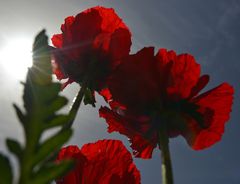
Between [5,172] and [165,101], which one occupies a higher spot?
[165,101]

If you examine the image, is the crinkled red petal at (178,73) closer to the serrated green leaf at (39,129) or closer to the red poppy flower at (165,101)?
the red poppy flower at (165,101)

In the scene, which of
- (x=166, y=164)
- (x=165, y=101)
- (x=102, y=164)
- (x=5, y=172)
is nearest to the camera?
(x=5, y=172)

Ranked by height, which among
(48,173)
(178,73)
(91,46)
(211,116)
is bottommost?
(48,173)

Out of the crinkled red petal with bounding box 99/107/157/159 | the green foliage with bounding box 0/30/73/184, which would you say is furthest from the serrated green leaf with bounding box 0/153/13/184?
the crinkled red petal with bounding box 99/107/157/159

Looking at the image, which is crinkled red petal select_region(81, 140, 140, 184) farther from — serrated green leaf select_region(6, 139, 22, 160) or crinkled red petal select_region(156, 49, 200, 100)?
serrated green leaf select_region(6, 139, 22, 160)

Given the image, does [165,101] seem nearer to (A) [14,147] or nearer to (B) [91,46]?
(B) [91,46]

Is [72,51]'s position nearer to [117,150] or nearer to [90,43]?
[90,43]

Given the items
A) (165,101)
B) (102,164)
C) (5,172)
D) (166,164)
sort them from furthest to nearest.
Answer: (165,101) → (102,164) → (166,164) → (5,172)

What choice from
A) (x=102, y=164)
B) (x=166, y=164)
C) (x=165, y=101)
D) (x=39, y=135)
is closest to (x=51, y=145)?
(x=39, y=135)
